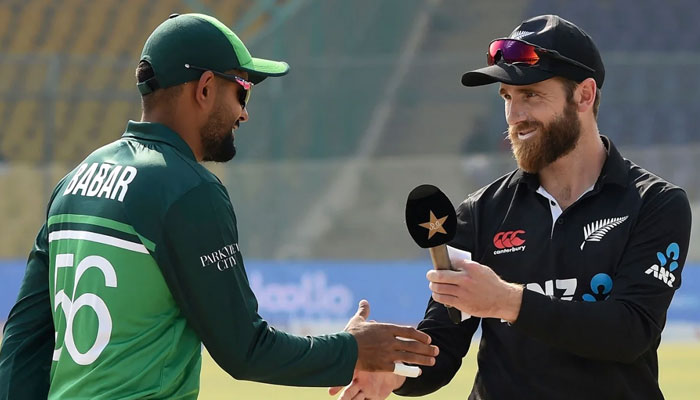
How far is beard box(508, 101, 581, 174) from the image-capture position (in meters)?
3.92

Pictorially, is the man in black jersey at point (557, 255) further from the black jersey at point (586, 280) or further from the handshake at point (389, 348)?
the handshake at point (389, 348)

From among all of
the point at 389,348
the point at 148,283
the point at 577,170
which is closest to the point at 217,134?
the point at 148,283

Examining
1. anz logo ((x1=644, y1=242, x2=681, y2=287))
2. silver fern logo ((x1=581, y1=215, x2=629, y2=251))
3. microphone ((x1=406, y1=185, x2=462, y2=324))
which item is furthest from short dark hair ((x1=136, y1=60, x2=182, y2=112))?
anz logo ((x1=644, y1=242, x2=681, y2=287))

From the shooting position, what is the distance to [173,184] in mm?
3314

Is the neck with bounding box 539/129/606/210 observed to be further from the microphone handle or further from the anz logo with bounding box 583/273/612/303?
the microphone handle

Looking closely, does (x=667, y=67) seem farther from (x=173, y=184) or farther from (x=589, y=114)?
(x=173, y=184)

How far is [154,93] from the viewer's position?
3.60 metres

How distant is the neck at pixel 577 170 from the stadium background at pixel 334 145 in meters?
10.7

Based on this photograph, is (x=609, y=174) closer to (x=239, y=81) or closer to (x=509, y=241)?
(x=509, y=241)

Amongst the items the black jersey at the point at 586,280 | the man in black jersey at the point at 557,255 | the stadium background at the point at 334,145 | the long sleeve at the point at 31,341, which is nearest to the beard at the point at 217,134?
the long sleeve at the point at 31,341

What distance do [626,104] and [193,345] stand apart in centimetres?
1429

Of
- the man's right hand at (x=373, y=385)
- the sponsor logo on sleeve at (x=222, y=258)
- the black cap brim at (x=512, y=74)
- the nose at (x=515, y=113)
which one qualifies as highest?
the black cap brim at (x=512, y=74)

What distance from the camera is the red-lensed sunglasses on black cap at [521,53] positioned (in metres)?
3.85

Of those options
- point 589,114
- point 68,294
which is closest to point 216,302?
point 68,294
